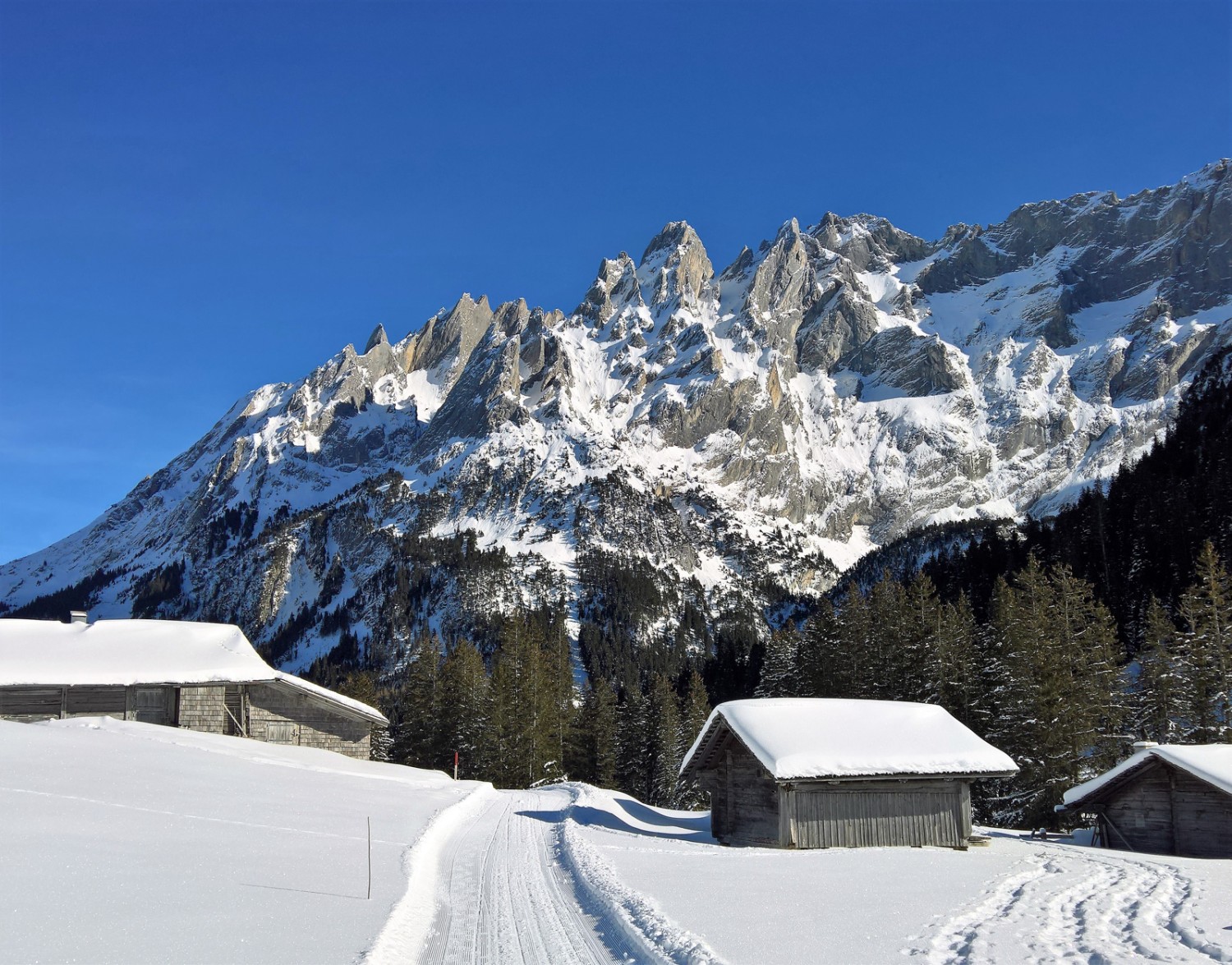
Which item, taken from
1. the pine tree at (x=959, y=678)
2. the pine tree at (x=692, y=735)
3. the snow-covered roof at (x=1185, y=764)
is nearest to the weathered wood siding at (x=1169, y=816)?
the snow-covered roof at (x=1185, y=764)

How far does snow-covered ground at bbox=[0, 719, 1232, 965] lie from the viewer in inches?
440

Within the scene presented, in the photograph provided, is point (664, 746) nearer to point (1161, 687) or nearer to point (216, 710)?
point (1161, 687)

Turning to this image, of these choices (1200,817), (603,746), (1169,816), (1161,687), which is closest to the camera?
(1200,817)

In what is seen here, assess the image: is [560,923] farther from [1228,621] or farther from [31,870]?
[1228,621]

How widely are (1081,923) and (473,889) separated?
10.4 metres

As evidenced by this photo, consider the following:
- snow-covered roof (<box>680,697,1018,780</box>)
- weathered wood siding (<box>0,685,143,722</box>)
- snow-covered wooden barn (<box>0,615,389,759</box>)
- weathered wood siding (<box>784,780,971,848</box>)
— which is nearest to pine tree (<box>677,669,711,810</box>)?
snow-covered wooden barn (<box>0,615,389,759</box>)

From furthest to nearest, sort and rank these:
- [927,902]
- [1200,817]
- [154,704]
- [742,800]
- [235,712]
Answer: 1. [235,712]
2. [154,704]
3. [742,800]
4. [1200,817]
5. [927,902]

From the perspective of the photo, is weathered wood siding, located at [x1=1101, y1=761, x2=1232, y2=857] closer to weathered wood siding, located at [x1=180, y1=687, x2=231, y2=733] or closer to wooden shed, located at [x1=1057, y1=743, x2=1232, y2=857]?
wooden shed, located at [x1=1057, y1=743, x2=1232, y2=857]

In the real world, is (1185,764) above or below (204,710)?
below

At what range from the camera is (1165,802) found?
28922mm

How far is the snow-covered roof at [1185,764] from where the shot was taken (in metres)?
27.1

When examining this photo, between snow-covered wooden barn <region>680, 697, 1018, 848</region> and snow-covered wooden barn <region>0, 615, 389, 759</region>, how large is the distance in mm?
22211

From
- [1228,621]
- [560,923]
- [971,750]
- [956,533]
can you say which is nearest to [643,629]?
[956,533]

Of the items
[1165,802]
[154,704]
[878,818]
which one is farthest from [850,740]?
[154,704]
